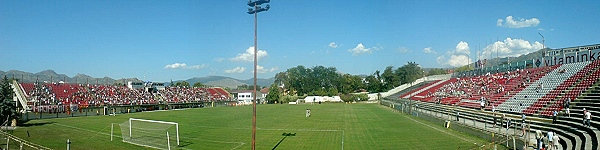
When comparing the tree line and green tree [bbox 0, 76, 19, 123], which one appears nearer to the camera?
green tree [bbox 0, 76, 19, 123]

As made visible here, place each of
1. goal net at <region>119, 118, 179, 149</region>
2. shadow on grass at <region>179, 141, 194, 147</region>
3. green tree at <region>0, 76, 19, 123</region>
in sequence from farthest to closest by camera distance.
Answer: green tree at <region>0, 76, 19, 123</region> < goal net at <region>119, 118, 179, 149</region> < shadow on grass at <region>179, 141, 194, 147</region>

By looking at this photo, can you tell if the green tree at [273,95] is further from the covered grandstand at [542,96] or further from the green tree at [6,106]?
the green tree at [6,106]

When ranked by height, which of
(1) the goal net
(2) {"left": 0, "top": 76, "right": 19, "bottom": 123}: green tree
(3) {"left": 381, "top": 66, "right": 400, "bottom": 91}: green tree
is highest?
(3) {"left": 381, "top": 66, "right": 400, "bottom": 91}: green tree

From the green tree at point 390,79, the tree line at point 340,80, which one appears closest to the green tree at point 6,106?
the tree line at point 340,80

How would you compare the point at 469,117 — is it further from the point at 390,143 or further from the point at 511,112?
the point at 390,143

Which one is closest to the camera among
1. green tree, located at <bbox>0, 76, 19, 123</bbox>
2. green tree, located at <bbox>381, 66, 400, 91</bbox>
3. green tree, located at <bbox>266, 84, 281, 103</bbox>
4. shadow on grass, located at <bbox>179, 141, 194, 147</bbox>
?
shadow on grass, located at <bbox>179, 141, 194, 147</bbox>

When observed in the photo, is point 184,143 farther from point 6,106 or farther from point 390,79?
point 390,79

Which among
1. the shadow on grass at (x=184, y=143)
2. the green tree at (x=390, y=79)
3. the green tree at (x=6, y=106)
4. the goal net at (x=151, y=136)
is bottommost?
the shadow on grass at (x=184, y=143)

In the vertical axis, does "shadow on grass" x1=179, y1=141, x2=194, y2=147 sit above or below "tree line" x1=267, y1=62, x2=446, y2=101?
below

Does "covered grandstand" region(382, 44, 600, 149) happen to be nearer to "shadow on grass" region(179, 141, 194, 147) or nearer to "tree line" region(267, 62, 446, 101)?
"shadow on grass" region(179, 141, 194, 147)

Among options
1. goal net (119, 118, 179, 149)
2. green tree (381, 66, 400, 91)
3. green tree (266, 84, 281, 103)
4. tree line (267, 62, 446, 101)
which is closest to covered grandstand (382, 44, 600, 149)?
goal net (119, 118, 179, 149)

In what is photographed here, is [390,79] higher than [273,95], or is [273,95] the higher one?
[390,79]

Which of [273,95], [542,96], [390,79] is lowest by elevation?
[273,95]

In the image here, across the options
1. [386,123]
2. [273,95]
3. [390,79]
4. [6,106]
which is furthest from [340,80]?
[6,106]
